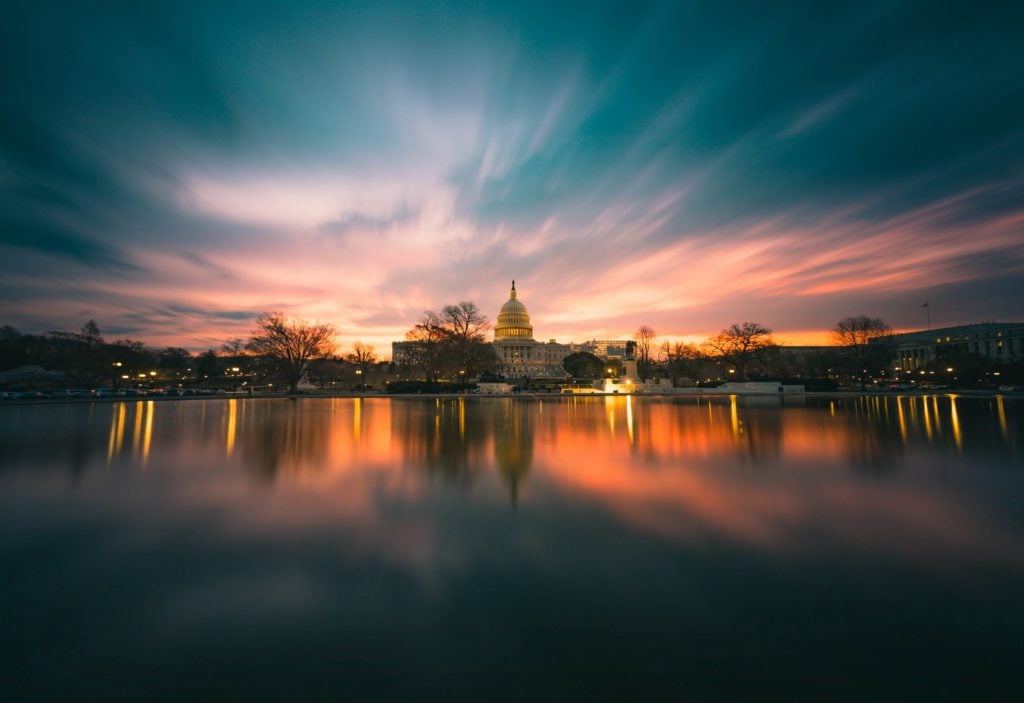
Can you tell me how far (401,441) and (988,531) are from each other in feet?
42.8

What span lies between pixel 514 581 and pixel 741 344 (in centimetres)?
6975

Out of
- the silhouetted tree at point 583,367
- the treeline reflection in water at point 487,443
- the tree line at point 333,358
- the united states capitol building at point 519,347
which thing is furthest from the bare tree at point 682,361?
the treeline reflection in water at point 487,443

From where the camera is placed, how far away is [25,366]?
59.4 metres

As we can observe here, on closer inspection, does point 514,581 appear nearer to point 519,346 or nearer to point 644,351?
point 644,351

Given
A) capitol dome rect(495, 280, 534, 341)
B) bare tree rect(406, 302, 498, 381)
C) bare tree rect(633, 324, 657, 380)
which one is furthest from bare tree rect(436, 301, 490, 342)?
capitol dome rect(495, 280, 534, 341)

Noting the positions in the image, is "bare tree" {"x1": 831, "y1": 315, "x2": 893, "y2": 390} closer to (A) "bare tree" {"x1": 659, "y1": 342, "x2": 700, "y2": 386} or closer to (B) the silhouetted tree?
(A) "bare tree" {"x1": 659, "y1": 342, "x2": 700, "y2": 386}

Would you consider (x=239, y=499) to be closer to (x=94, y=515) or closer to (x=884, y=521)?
(x=94, y=515)

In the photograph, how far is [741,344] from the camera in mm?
65875

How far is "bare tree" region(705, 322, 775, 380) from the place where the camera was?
214 feet

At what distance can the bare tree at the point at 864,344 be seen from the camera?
62.9 m

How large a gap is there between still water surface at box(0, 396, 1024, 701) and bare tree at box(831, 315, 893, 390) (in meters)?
64.2

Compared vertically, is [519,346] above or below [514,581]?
above

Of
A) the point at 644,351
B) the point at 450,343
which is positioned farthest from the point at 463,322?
the point at 644,351

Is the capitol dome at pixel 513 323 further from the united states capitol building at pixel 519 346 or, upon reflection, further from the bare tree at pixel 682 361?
the bare tree at pixel 682 361
